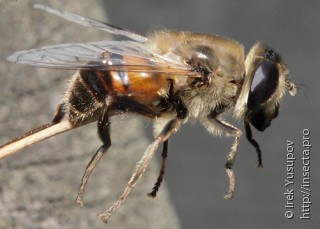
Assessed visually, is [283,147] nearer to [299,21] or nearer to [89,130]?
[299,21]

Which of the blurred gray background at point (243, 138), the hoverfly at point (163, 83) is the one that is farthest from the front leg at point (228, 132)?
the blurred gray background at point (243, 138)

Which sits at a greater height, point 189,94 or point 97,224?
point 189,94

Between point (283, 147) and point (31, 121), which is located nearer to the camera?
point (31, 121)

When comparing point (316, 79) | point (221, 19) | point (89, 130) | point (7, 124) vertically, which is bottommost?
point (316, 79)

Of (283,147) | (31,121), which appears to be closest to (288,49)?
(283,147)

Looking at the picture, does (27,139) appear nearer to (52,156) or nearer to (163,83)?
(163,83)

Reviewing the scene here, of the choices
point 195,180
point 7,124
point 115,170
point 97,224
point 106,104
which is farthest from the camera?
point 195,180

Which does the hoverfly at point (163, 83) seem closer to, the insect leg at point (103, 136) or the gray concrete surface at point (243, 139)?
the insect leg at point (103, 136)
